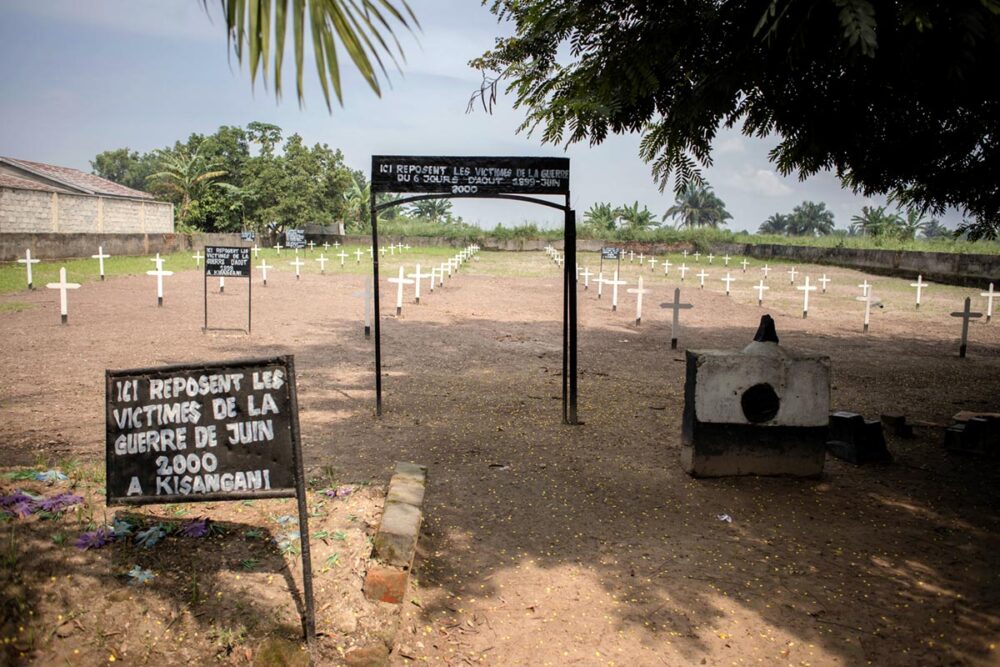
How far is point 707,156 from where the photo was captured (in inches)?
203

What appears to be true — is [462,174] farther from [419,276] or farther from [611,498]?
[419,276]

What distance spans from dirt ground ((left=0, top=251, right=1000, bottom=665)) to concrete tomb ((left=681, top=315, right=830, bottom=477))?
0.63 ft

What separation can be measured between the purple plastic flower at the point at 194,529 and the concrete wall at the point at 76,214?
2723 centimetres

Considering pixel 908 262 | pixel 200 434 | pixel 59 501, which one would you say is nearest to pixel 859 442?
pixel 200 434

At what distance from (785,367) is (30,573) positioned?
5.40m

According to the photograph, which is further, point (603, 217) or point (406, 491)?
point (603, 217)

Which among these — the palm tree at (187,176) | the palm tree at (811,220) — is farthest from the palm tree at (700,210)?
the palm tree at (187,176)

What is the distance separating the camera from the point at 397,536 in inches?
160

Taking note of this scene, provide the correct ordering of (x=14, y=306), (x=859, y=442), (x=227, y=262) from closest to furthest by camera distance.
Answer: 1. (x=859, y=442)
2. (x=227, y=262)
3. (x=14, y=306)

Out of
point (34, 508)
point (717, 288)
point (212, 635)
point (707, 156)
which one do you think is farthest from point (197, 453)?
point (717, 288)

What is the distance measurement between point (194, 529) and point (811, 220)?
126m

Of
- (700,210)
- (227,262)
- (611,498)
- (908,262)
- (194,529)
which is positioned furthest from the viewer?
(700,210)

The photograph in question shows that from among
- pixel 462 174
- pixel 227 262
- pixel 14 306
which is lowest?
pixel 14 306

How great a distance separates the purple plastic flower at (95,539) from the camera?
3.62 m
